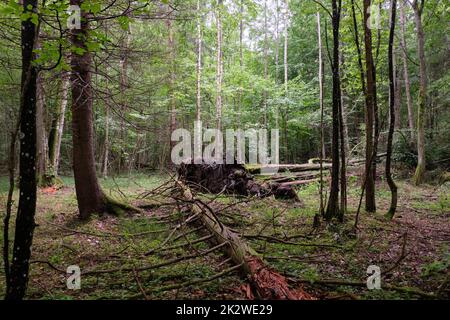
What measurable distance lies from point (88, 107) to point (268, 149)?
55.6ft

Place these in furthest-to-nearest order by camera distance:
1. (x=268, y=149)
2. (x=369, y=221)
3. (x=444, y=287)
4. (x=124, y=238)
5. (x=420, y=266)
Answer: (x=268, y=149)
(x=369, y=221)
(x=124, y=238)
(x=420, y=266)
(x=444, y=287)

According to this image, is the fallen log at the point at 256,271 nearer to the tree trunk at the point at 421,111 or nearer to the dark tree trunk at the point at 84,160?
the dark tree trunk at the point at 84,160

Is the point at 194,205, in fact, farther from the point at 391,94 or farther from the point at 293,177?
the point at 293,177

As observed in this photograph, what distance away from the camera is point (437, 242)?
5.47 m

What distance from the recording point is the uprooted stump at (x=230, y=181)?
379 inches

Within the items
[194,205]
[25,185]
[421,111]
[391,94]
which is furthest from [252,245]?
[421,111]

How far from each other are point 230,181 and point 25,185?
7585 millimetres

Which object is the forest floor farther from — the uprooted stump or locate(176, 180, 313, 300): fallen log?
the uprooted stump

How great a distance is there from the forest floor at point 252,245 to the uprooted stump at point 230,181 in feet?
4.67

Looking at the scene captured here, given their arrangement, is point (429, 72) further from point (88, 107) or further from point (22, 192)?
point (22, 192)

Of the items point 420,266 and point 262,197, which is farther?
point 262,197

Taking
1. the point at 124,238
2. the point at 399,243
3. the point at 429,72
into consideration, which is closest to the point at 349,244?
the point at 399,243

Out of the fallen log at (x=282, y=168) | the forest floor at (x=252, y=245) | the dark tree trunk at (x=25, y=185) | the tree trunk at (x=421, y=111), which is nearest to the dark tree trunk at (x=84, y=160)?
the forest floor at (x=252, y=245)
